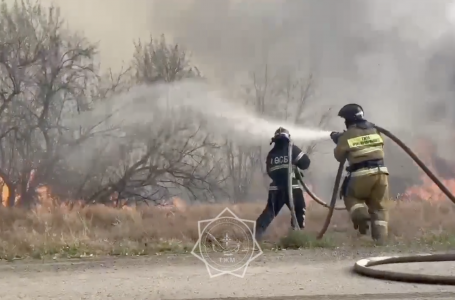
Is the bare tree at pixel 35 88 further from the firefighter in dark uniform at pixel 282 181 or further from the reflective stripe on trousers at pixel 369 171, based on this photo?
the reflective stripe on trousers at pixel 369 171

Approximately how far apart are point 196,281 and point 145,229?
9.79ft

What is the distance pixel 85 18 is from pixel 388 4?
5.13 meters

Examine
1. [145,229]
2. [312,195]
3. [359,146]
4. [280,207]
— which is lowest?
[145,229]

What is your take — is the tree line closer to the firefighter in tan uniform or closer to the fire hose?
the fire hose

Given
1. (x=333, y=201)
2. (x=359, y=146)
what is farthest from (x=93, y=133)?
(x=359, y=146)

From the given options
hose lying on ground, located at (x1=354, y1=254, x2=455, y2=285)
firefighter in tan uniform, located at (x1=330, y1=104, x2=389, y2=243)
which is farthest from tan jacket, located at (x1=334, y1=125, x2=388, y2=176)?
hose lying on ground, located at (x1=354, y1=254, x2=455, y2=285)

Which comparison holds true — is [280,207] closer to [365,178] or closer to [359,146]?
[365,178]

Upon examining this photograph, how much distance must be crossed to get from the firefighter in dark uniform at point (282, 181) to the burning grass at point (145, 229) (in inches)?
5.8

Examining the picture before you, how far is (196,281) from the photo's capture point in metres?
4.59

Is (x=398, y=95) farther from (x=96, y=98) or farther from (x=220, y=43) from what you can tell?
(x=96, y=98)

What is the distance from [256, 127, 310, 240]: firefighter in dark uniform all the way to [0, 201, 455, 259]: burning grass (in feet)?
0.49

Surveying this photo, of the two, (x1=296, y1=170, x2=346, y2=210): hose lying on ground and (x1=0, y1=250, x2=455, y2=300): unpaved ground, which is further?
(x1=296, y1=170, x2=346, y2=210): hose lying on ground

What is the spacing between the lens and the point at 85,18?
28.4ft

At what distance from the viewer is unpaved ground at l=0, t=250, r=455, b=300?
3.93 m
